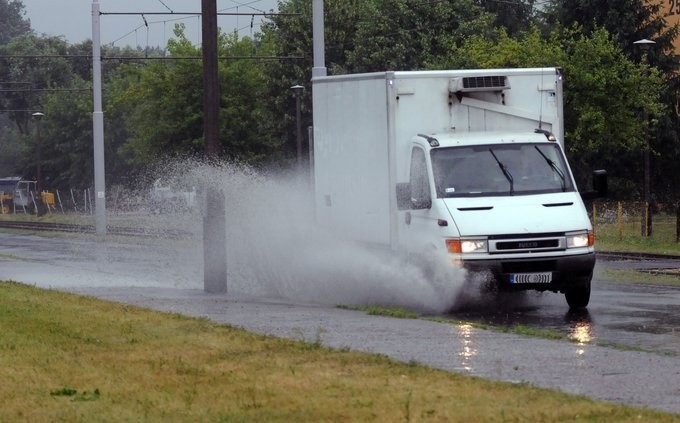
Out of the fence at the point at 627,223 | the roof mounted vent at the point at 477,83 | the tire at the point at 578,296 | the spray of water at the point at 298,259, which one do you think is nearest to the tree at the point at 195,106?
the fence at the point at 627,223

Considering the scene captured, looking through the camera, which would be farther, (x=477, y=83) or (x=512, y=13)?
(x=512, y=13)

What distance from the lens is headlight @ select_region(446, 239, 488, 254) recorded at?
53.4 ft

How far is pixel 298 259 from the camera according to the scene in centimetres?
2069

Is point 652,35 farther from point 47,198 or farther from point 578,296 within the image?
point 578,296

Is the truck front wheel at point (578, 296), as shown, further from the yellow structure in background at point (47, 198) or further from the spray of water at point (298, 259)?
the yellow structure in background at point (47, 198)

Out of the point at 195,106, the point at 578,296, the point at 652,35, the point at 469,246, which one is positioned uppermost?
the point at 652,35

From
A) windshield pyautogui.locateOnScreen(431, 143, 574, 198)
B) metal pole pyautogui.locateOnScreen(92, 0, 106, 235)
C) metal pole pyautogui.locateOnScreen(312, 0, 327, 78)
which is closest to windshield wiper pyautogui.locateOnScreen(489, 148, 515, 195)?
windshield pyautogui.locateOnScreen(431, 143, 574, 198)

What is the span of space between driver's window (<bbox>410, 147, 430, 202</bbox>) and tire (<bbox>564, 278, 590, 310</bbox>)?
209cm

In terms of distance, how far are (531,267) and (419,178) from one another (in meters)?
2.06

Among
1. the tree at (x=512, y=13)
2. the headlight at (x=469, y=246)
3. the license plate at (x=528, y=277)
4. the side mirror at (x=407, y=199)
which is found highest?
the tree at (x=512, y=13)

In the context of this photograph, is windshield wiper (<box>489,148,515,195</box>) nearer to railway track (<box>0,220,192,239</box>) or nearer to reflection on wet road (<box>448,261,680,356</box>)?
reflection on wet road (<box>448,261,680,356</box>)

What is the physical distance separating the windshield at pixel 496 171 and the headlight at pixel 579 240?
882 mm

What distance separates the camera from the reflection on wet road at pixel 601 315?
44.1 ft

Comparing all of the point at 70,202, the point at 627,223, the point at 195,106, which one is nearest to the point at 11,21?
the point at 70,202
